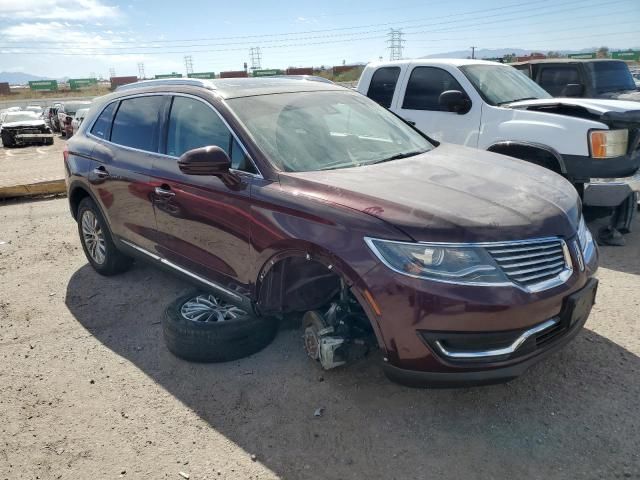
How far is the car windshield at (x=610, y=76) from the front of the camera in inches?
353

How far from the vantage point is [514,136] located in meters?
5.67

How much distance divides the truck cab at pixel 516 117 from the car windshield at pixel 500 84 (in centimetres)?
1

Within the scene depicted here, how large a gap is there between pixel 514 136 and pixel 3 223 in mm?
7089

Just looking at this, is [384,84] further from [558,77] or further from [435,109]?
[558,77]

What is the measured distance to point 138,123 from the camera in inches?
170

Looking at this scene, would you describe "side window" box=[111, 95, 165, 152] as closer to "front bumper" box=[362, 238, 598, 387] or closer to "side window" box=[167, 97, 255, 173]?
"side window" box=[167, 97, 255, 173]

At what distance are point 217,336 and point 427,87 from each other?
455 centimetres

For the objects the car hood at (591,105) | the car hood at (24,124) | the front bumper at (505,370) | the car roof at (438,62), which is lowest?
the car hood at (24,124)

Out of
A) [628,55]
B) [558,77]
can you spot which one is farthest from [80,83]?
[558,77]

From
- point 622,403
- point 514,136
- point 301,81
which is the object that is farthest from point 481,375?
point 514,136

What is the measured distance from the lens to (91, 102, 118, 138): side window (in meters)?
4.79

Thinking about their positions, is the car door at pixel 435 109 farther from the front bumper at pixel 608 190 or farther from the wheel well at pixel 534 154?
the front bumper at pixel 608 190

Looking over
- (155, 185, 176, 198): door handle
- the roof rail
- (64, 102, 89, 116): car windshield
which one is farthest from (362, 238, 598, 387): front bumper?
(64, 102, 89, 116): car windshield

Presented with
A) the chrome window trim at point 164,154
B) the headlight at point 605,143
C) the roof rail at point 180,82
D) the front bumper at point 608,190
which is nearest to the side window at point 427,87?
the headlight at point 605,143
